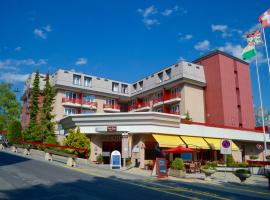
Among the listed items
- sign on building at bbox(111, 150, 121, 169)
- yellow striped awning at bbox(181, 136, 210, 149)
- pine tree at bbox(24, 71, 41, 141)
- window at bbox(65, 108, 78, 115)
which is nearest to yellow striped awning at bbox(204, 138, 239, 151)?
yellow striped awning at bbox(181, 136, 210, 149)

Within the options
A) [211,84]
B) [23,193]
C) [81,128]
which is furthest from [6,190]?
[211,84]

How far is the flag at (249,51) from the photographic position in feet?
91.1

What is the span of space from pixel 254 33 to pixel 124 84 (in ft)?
112

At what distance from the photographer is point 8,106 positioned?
6975 cm

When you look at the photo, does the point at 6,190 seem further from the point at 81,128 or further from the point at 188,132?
Result: the point at 188,132

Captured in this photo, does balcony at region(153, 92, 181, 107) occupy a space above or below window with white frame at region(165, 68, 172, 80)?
below

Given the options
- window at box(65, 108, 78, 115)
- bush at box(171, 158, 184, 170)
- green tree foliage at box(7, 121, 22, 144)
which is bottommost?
bush at box(171, 158, 184, 170)

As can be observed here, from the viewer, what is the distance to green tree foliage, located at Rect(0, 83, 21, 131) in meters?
68.9

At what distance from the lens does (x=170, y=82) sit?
4603 centimetres

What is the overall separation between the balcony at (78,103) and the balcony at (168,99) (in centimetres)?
1170

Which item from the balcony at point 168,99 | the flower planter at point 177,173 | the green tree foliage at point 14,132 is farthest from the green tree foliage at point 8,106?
the flower planter at point 177,173

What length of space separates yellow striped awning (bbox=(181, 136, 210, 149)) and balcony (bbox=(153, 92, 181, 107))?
9.74 m

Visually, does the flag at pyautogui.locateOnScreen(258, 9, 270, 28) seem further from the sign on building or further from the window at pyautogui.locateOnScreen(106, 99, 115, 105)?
the window at pyautogui.locateOnScreen(106, 99, 115, 105)

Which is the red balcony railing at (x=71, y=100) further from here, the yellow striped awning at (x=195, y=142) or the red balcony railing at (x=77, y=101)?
the yellow striped awning at (x=195, y=142)
